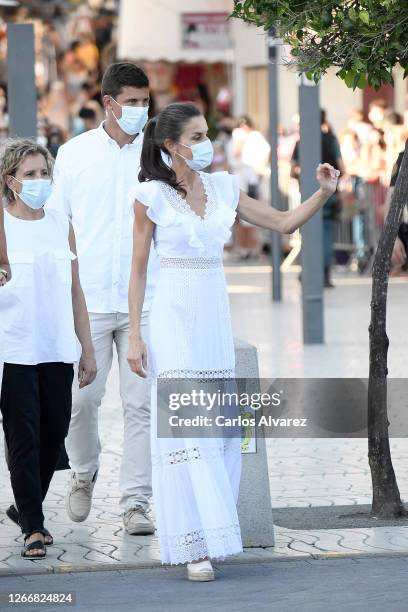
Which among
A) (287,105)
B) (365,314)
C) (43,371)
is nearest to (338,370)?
(365,314)

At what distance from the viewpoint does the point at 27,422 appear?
748 centimetres

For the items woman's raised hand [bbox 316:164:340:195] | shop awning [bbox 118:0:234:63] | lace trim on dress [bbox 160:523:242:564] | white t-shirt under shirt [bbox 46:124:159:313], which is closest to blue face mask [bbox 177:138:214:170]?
woman's raised hand [bbox 316:164:340:195]

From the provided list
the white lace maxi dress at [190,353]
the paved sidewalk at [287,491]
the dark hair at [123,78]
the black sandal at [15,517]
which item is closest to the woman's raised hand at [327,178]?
the white lace maxi dress at [190,353]

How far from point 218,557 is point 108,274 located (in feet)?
5.78

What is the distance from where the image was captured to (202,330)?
7152 millimetres

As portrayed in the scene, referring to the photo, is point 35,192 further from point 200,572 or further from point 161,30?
point 161,30

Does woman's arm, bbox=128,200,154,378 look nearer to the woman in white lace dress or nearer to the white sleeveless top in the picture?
the woman in white lace dress

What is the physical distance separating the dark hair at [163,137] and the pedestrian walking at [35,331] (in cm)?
56

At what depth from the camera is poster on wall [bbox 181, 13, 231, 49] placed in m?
29.4

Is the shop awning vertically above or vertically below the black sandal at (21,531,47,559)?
above

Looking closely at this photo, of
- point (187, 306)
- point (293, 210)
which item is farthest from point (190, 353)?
point (293, 210)

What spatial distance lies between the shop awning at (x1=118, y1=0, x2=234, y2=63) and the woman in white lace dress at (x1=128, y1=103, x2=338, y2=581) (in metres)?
22.3

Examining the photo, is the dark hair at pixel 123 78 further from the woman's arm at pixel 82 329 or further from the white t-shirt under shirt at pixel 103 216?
the woman's arm at pixel 82 329

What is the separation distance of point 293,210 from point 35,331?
1.21 meters
